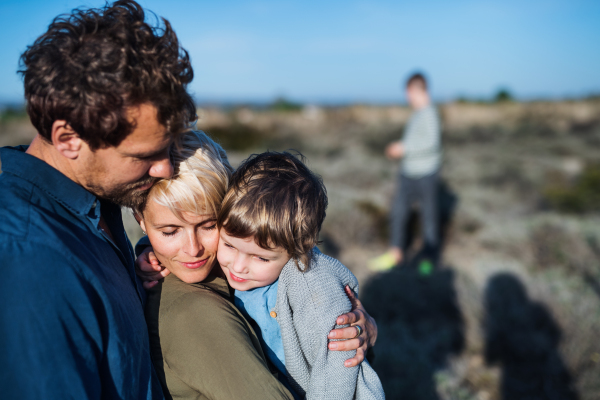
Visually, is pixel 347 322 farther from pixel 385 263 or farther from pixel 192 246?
pixel 385 263

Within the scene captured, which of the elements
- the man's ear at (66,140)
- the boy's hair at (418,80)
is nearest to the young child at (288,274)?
the man's ear at (66,140)

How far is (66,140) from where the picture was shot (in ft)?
4.05

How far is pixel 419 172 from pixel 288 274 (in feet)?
14.3

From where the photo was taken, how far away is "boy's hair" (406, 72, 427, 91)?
5690 millimetres

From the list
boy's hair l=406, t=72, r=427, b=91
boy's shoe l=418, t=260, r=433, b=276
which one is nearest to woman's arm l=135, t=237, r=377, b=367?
boy's shoe l=418, t=260, r=433, b=276

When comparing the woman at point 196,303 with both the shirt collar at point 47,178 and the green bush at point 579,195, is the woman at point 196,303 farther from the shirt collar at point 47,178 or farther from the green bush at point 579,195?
the green bush at point 579,195

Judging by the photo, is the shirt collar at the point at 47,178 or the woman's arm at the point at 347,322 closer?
the shirt collar at the point at 47,178

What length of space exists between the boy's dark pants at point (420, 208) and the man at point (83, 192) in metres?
4.75

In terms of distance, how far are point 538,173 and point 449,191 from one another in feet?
9.89

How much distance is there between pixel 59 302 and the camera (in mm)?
984

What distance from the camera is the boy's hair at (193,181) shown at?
150 cm

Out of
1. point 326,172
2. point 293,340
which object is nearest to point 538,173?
point 326,172

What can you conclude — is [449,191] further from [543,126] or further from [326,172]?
[543,126]

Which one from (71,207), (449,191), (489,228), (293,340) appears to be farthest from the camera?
(449,191)
